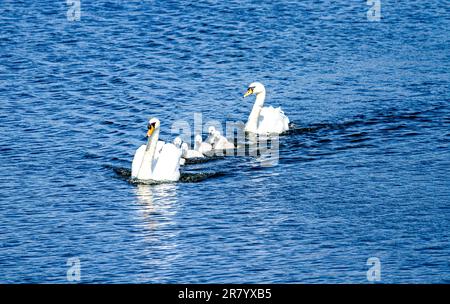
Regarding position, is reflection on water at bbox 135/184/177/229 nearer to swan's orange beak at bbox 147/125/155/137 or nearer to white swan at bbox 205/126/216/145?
swan's orange beak at bbox 147/125/155/137

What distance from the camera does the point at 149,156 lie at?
29953 millimetres

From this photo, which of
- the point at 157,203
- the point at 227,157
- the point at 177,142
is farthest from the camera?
the point at 227,157

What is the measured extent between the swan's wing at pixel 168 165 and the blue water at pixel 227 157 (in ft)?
1.30

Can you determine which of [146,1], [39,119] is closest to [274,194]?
[39,119]

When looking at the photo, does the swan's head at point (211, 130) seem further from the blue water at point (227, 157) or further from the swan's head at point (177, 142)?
the blue water at point (227, 157)

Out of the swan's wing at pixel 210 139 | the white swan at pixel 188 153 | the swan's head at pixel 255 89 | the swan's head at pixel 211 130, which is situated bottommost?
the white swan at pixel 188 153

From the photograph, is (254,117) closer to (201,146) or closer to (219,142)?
(219,142)

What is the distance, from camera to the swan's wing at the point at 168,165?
29.7 metres

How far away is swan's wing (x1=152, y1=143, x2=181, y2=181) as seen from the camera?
97.6ft

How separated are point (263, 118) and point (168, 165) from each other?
4782 mm

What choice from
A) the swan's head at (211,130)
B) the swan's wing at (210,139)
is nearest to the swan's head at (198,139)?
the swan's wing at (210,139)

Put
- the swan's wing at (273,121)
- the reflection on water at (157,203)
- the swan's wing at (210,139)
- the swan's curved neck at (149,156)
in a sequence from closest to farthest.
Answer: the reflection on water at (157,203) < the swan's curved neck at (149,156) < the swan's wing at (210,139) < the swan's wing at (273,121)

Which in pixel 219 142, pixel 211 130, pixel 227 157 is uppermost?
Result: pixel 211 130

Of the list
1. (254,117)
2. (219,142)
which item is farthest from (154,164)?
(254,117)
